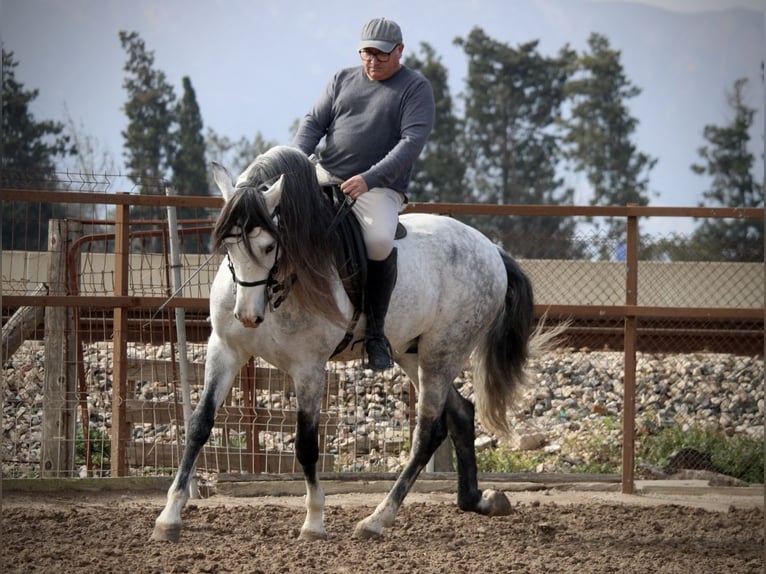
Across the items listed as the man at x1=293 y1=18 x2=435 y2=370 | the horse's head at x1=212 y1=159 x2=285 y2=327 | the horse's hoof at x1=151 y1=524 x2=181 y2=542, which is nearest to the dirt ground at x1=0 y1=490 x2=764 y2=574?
the horse's hoof at x1=151 y1=524 x2=181 y2=542

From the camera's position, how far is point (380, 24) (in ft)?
18.7

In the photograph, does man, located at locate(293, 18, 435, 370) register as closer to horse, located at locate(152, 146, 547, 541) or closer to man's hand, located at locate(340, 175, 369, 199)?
man's hand, located at locate(340, 175, 369, 199)

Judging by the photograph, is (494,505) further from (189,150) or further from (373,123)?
(189,150)

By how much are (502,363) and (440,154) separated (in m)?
32.8

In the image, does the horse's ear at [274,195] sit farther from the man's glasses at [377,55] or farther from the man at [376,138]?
the man's glasses at [377,55]

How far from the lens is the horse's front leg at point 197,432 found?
204 inches

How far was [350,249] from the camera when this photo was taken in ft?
18.2

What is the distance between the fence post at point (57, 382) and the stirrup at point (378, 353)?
2589 mm

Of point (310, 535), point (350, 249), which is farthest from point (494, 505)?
point (350, 249)

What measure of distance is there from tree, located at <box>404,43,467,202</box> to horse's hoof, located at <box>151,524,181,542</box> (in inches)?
1206

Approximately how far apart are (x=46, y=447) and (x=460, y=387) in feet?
15.0

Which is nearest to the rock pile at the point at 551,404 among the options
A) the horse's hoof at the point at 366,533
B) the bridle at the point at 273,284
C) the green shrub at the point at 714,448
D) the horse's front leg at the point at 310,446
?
the green shrub at the point at 714,448

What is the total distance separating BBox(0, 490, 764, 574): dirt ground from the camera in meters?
4.88

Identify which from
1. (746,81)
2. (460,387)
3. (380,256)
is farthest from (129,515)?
(746,81)
